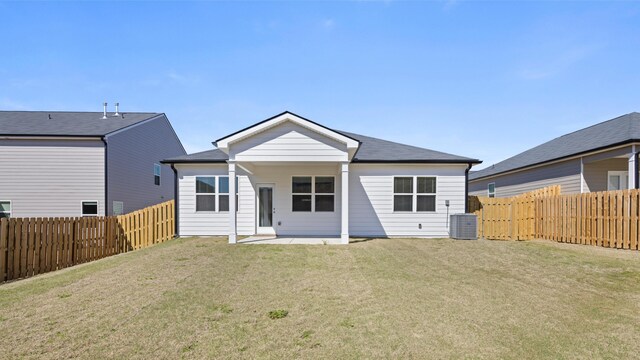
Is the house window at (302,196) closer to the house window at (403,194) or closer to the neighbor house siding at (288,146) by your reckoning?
the neighbor house siding at (288,146)

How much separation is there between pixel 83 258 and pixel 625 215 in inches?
704

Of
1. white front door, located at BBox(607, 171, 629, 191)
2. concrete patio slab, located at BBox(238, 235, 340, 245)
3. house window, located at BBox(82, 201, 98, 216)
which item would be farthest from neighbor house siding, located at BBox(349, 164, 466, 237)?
house window, located at BBox(82, 201, 98, 216)

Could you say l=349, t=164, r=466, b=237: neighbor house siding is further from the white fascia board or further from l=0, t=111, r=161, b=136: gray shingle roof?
l=0, t=111, r=161, b=136: gray shingle roof

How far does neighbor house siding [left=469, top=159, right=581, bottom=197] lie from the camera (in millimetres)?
15117

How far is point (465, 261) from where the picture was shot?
9.26 metres

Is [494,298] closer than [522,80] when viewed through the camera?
Yes

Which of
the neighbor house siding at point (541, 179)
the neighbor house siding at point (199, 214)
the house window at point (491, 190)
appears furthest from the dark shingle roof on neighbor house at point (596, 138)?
the neighbor house siding at point (199, 214)

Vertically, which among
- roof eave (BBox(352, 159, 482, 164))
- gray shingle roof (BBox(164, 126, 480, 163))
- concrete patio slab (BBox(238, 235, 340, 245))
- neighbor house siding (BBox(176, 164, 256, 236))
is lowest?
concrete patio slab (BBox(238, 235, 340, 245))

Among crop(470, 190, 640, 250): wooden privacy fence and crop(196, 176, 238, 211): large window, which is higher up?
crop(196, 176, 238, 211): large window

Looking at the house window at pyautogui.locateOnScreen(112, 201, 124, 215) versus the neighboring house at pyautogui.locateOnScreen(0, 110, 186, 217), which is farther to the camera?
the house window at pyautogui.locateOnScreen(112, 201, 124, 215)

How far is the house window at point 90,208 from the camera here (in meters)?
15.7

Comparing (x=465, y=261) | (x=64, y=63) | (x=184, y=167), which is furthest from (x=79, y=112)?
(x=465, y=261)

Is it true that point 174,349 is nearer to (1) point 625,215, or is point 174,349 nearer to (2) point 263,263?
(2) point 263,263

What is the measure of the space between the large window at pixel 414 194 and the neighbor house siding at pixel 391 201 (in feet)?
0.57
